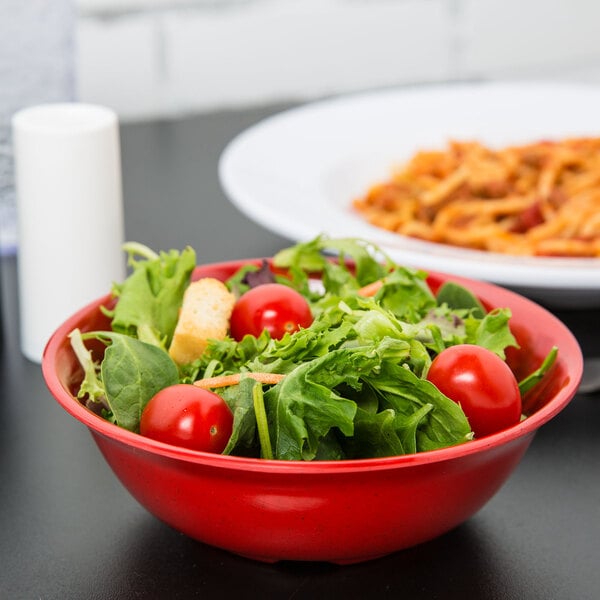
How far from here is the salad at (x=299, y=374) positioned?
83 centimetres

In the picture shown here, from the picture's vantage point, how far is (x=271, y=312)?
38.3 inches

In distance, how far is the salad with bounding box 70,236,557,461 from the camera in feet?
2.71

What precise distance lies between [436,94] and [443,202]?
48cm

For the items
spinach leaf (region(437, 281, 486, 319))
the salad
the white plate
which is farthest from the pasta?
the salad

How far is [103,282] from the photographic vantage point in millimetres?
1349

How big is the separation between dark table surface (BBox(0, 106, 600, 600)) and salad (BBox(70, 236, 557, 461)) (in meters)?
0.12

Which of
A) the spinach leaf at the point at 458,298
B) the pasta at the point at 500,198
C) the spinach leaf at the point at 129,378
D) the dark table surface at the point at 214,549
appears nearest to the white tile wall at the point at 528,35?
the pasta at the point at 500,198

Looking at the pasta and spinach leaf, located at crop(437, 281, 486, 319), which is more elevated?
spinach leaf, located at crop(437, 281, 486, 319)

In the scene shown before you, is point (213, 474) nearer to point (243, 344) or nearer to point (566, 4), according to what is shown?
point (243, 344)

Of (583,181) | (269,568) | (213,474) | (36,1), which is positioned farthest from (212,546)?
(583,181)

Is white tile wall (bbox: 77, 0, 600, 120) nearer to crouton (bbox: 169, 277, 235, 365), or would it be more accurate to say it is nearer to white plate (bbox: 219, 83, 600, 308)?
white plate (bbox: 219, 83, 600, 308)

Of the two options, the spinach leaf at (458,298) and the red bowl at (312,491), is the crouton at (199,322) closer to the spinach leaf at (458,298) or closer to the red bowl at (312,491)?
the red bowl at (312,491)

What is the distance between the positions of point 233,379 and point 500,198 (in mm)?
1027

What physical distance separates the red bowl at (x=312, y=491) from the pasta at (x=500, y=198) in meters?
0.74
